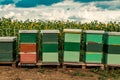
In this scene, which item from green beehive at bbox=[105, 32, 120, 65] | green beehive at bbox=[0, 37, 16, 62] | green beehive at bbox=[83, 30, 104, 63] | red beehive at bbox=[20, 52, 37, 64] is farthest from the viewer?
green beehive at bbox=[0, 37, 16, 62]

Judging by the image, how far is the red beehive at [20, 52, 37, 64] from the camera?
48.8 ft

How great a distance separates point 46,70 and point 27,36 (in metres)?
1.65

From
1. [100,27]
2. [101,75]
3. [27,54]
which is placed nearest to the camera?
[101,75]

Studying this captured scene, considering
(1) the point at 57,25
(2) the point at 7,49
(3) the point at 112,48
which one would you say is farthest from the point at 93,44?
(1) the point at 57,25

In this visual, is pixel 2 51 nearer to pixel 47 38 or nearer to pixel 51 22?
pixel 47 38

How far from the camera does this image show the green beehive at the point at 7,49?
14969mm

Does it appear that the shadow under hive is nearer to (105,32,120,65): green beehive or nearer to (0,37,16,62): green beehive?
(0,37,16,62): green beehive

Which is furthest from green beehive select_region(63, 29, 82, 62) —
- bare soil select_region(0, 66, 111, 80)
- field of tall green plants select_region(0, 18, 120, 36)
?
field of tall green plants select_region(0, 18, 120, 36)

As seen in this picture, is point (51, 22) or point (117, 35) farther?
point (51, 22)

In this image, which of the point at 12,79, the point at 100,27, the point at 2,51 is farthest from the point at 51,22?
the point at 12,79

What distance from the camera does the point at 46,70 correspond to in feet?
48.0

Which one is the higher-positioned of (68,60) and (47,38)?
(47,38)

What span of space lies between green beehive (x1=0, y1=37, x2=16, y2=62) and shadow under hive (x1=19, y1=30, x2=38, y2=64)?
1.70 ft

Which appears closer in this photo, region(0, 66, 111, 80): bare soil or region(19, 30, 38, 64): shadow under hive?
region(0, 66, 111, 80): bare soil
